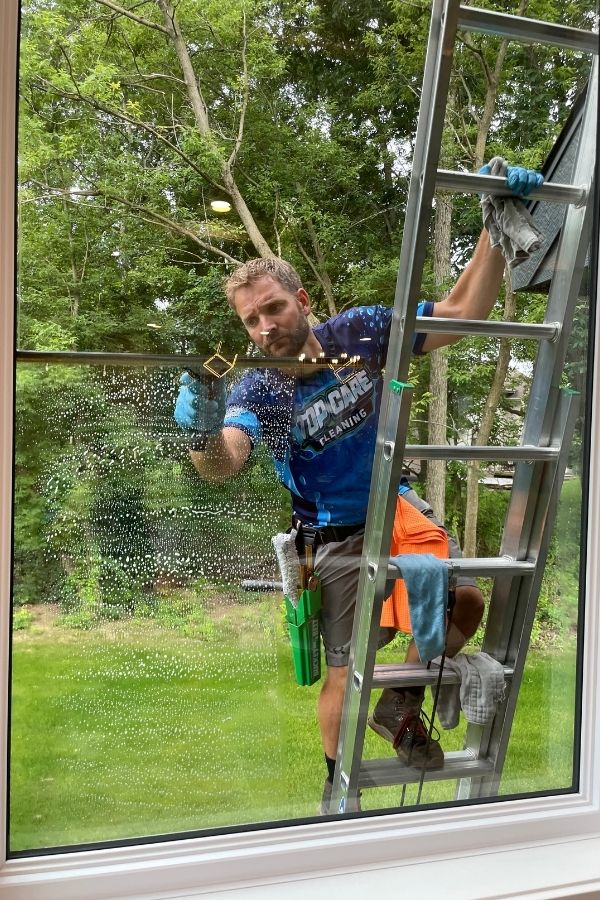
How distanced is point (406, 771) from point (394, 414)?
0.86m

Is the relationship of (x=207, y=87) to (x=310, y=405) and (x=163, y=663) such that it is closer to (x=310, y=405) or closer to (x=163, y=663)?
(x=310, y=405)

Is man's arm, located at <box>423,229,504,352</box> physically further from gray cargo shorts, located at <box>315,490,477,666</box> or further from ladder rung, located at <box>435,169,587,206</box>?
gray cargo shorts, located at <box>315,490,477,666</box>

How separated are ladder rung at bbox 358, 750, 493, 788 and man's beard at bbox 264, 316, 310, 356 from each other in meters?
0.99

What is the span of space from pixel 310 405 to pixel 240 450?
0.20m

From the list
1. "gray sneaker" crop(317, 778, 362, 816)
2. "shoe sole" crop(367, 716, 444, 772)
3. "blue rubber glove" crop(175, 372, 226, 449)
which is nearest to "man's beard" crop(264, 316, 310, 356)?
"blue rubber glove" crop(175, 372, 226, 449)

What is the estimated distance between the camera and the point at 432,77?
1491 mm

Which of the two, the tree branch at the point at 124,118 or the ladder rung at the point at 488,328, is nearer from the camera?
the tree branch at the point at 124,118

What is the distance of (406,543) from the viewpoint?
1659mm

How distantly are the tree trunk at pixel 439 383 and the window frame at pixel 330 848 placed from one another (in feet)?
1.16

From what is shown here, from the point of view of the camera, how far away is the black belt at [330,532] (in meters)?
1.62

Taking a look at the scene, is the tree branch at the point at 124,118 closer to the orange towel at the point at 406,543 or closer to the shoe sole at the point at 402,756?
the orange towel at the point at 406,543

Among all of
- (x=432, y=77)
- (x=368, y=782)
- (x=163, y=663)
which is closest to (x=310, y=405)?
(x=163, y=663)

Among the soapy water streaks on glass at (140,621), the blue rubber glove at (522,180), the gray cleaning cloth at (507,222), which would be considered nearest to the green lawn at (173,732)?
the soapy water streaks on glass at (140,621)

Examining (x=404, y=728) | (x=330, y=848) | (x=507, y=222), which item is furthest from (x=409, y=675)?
(x=507, y=222)
